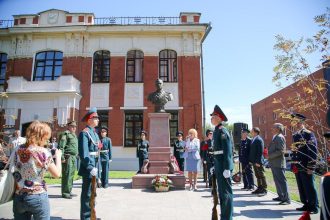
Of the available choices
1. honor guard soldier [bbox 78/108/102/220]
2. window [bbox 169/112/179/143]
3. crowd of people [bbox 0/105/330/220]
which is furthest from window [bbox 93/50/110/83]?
honor guard soldier [bbox 78/108/102/220]

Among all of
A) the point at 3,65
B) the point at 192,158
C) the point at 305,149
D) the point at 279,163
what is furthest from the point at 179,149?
the point at 3,65

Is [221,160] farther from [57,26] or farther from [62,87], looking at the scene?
[57,26]

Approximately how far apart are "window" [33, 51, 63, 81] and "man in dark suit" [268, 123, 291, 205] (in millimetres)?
15887

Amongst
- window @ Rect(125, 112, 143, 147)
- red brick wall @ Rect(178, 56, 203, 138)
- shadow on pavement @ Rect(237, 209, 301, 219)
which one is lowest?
shadow on pavement @ Rect(237, 209, 301, 219)

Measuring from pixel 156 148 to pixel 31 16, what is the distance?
15.9 metres

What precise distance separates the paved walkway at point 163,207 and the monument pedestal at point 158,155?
3.16 ft

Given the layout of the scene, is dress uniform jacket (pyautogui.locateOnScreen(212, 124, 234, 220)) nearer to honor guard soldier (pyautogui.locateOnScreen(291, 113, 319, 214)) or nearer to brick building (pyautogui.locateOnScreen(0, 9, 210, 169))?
honor guard soldier (pyautogui.locateOnScreen(291, 113, 319, 214))

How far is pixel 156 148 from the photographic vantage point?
942 cm

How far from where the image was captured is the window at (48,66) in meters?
18.1

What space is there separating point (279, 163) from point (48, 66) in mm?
17071

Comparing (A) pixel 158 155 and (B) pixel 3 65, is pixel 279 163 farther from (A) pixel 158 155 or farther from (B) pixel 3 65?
(B) pixel 3 65

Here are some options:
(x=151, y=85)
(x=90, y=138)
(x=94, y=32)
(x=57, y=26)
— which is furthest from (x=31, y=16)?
(x=90, y=138)

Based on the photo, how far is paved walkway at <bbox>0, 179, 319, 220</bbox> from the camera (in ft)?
16.5

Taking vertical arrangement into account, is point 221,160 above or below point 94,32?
below
